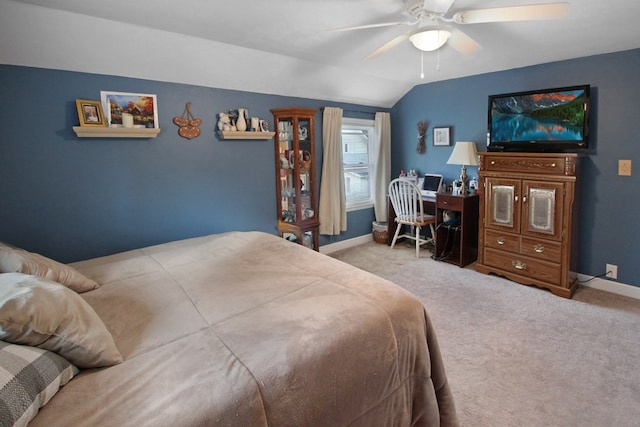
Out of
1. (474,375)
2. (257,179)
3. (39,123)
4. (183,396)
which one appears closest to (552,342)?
(474,375)

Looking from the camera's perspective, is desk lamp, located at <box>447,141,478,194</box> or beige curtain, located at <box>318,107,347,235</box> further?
beige curtain, located at <box>318,107,347,235</box>

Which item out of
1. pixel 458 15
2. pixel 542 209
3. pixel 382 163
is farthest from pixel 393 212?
pixel 458 15

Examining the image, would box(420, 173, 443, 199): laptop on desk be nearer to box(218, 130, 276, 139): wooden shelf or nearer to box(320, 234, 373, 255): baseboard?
box(320, 234, 373, 255): baseboard

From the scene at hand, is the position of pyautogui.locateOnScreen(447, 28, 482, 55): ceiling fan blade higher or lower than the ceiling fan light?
higher

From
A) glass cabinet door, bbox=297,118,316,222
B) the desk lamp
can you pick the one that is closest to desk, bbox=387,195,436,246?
the desk lamp

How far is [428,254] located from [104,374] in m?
3.88

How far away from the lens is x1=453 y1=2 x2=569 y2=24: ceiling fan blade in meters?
1.73

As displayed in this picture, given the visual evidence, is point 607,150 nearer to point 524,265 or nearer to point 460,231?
point 524,265

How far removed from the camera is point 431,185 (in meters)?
4.57

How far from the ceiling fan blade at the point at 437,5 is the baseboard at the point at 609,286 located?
9.71 feet

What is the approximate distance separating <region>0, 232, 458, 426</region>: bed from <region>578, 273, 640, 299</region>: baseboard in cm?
264

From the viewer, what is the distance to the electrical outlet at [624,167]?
3.04 metres

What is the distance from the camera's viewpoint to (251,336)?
4.31ft

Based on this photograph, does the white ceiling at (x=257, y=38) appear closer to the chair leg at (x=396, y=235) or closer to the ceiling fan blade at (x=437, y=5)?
the ceiling fan blade at (x=437, y=5)
